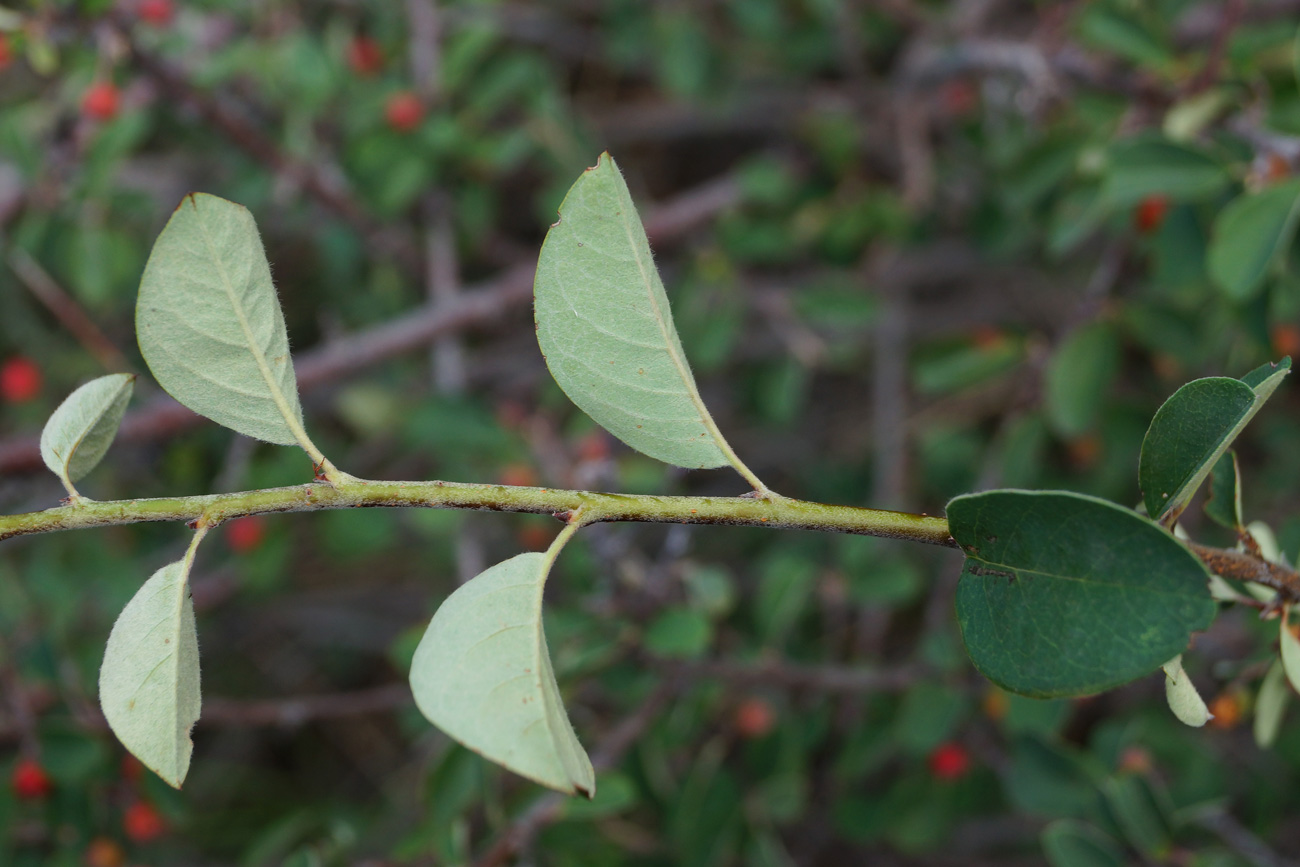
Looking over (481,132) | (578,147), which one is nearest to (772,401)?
(578,147)

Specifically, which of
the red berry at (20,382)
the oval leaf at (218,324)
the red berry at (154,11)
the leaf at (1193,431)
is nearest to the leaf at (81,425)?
the oval leaf at (218,324)

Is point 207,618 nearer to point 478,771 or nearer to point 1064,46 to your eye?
point 478,771

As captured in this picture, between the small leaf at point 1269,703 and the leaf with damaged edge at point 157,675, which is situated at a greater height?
the leaf with damaged edge at point 157,675

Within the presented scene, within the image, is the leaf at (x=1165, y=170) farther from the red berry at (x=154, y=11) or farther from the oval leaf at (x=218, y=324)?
the red berry at (x=154, y=11)

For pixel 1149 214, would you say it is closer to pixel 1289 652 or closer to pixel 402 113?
pixel 1289 652

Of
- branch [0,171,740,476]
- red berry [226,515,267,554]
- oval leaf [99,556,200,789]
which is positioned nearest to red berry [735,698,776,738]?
branch [0,171,740,476]

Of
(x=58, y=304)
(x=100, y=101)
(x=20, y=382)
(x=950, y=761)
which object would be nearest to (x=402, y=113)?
(x=100, y=101)

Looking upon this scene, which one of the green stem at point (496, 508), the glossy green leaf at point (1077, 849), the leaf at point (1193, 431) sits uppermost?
the leaf at point (1193, 431)

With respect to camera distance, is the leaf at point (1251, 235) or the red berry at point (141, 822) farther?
the red berry at point (141, 822)
